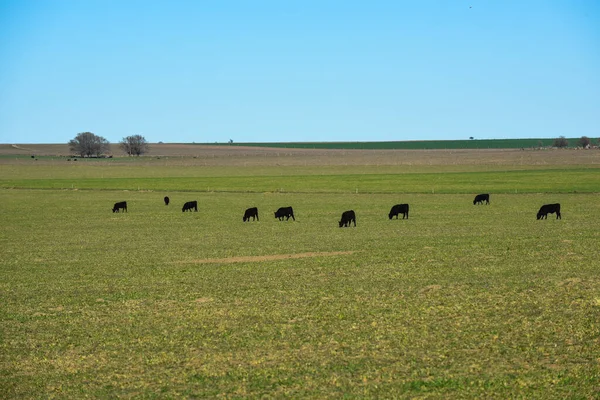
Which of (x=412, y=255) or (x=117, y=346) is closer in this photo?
(x=117, y=346)

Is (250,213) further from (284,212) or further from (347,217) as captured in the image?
(347,217)

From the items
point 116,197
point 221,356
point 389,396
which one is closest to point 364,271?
point 221,356

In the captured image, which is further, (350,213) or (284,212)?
(284,212)

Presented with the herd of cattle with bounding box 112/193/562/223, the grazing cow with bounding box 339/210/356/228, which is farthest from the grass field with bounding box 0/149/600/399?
the herd of cattle with bounding box 112/193/562/223

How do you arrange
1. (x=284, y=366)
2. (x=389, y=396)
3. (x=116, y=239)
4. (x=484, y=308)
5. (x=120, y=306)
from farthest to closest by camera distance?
(x=116, y=239)
(x=120, y=306)
(x=484, y=308)
(x=284, y=366)
(x=389, y=396)

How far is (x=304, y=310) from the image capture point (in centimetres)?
1808

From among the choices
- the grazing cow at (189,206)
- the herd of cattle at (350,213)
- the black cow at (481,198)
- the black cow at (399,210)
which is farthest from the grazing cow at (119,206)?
the black cow at (481,198)

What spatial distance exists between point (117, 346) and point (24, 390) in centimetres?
275

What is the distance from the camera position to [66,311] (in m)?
18.5

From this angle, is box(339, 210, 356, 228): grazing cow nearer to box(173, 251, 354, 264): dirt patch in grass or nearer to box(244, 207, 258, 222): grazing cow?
box(244, 207, 258, 222): grazing cow

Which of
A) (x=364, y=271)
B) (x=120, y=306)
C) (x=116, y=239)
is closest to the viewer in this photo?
(x=120, y=306)

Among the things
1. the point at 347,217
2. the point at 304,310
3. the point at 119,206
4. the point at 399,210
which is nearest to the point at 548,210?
the point at 399,210

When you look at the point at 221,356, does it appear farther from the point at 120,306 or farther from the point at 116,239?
the point at 116,239

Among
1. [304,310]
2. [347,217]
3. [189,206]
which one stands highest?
[347,217]
